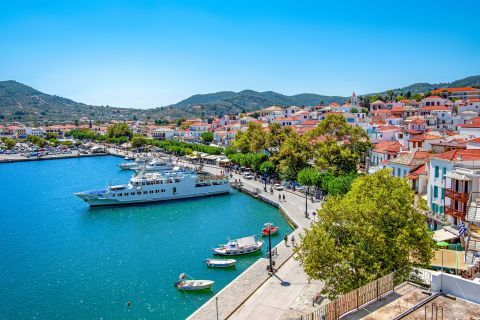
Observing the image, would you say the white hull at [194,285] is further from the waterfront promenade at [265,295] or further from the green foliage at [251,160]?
the green foliage at [251,160]

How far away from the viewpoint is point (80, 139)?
565 feet

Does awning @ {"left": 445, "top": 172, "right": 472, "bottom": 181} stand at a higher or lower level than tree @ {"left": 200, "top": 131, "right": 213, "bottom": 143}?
higher

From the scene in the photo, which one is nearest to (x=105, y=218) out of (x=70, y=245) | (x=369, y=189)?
(x=70, y=245)

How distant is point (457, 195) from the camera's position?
99.7 feet

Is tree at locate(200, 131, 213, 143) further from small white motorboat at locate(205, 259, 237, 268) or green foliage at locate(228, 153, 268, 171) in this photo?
small white motorboat at locate(205, 259, 237, 268)

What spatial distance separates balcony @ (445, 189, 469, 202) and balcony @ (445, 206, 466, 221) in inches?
37.6

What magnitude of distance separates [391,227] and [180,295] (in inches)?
600

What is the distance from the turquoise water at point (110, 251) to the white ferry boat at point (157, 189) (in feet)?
5.82

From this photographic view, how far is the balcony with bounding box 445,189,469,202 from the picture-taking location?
1168 inches

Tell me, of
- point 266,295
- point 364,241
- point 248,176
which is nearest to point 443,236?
point 364,241

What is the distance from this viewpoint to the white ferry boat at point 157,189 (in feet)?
193

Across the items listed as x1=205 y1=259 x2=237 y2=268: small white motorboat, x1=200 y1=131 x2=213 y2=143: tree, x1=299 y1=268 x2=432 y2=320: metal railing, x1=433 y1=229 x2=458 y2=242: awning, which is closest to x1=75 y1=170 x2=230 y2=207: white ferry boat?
x1=205 y1=259 x2=237 y2=268: small white motorboat

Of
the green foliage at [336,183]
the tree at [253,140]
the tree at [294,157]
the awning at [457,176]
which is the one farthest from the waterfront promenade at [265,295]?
the tree at [253,140]

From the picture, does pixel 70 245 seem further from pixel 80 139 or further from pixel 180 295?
pixel 80 139
